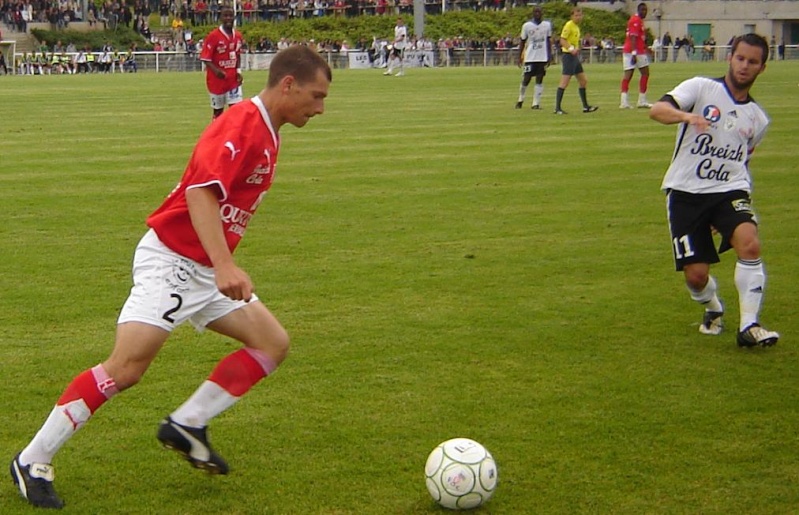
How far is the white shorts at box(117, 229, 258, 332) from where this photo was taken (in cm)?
460

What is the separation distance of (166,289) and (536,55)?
2108 cm

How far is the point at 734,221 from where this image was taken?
7.24 meters

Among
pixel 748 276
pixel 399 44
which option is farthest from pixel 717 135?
pixel 399 44

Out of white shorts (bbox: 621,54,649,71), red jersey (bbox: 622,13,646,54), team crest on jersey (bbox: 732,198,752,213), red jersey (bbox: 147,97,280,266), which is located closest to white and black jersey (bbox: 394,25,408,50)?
red jersey (bbox: 622,13,646,54)

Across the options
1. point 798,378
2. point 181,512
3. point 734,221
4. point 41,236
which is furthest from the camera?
point 41,236

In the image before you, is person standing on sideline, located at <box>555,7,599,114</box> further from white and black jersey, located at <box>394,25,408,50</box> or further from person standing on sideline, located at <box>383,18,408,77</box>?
person standing on sideline, located at <box>383,18,408,77</box>

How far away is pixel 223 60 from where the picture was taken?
20.1 meters

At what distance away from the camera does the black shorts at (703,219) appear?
287 inches

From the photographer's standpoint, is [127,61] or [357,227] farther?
[127,61]

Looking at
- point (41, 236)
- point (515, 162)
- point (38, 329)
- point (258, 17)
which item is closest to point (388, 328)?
point (38, 329)

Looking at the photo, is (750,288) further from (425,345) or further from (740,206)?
(425,345)

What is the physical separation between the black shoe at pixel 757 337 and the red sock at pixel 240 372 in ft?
11.5

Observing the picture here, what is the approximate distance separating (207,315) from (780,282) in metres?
5.61

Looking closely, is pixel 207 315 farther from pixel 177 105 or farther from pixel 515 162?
pixel 177 105
